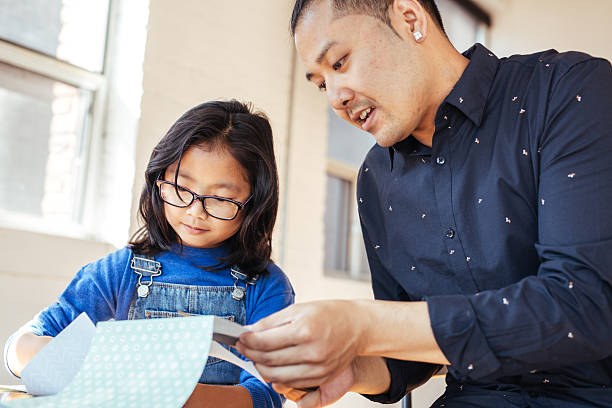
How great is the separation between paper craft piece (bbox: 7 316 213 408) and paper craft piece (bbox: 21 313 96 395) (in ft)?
0.25

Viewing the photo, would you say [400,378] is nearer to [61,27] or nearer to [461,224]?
[461,224]

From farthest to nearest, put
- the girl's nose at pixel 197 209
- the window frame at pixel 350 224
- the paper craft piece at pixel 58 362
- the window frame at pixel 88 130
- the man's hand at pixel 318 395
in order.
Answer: the window frame at pixel 350 224, the window frame at pixel 88 130, the girl's nose at pixel 197 209, the man's hand at pixel 318 395, the paper craft piece at pixel 58 362

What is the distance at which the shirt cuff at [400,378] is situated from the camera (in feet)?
3.85

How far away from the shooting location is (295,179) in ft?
10.1

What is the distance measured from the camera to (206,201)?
1.35m

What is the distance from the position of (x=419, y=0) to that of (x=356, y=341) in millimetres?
792

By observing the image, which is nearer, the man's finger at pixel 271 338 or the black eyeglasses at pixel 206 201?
the man's finger at pixel 271 338

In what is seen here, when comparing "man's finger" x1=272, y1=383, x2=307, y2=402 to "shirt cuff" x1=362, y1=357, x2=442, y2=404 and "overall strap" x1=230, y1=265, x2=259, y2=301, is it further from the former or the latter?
"overall strap" x1=230, y1=265, x2=259, y2=301

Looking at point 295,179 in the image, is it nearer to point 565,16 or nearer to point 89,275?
point 89,275

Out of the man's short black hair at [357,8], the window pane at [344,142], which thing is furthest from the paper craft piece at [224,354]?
the window pane at [344,142]

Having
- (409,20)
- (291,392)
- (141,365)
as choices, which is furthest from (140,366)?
(409,20)

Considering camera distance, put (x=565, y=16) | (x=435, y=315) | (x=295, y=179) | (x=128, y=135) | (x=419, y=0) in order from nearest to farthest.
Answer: (x=435, y=315)
(x=419, y=0)
(x=128, y=135)
(x=295, y=179)
(x=565, y=16)

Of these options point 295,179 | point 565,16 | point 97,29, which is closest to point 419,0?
point 97,29

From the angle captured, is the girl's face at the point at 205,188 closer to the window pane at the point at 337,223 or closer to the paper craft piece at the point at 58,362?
the paper craft piece at the point at 58,362
